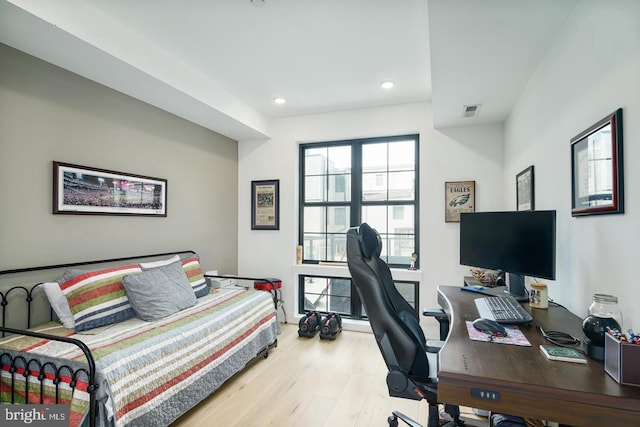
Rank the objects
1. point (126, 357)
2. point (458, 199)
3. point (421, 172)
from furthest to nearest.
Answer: point (421, 172) < point (458, 199) < point (126, 357)

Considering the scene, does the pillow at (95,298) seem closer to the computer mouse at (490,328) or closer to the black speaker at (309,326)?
the black speaker at (309,326)

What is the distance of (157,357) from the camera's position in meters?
1.94

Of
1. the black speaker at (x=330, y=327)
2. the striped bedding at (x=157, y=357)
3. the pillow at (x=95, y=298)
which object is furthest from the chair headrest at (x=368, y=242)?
the black speaker at (x=330, y=327)

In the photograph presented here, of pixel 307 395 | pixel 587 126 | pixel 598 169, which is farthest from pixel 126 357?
pixel 587 126

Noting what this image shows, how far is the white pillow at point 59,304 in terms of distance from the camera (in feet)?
7.02

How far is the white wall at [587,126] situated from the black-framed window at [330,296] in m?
2.26

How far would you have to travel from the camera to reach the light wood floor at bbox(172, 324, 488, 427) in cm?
215

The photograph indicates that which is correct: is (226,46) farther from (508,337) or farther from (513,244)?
(508,337)

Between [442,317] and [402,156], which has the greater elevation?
[402,156]

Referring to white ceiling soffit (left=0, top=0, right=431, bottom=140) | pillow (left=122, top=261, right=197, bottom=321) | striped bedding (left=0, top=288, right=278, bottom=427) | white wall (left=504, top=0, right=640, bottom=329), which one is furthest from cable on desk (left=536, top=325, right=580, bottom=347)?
pillow (left=122, top=261, right=197, bottom=321)

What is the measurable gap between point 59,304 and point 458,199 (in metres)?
3.65

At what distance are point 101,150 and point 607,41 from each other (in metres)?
3.32

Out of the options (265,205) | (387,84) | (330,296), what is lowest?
(330,296)

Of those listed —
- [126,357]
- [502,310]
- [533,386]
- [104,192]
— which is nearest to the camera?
[533,386]
